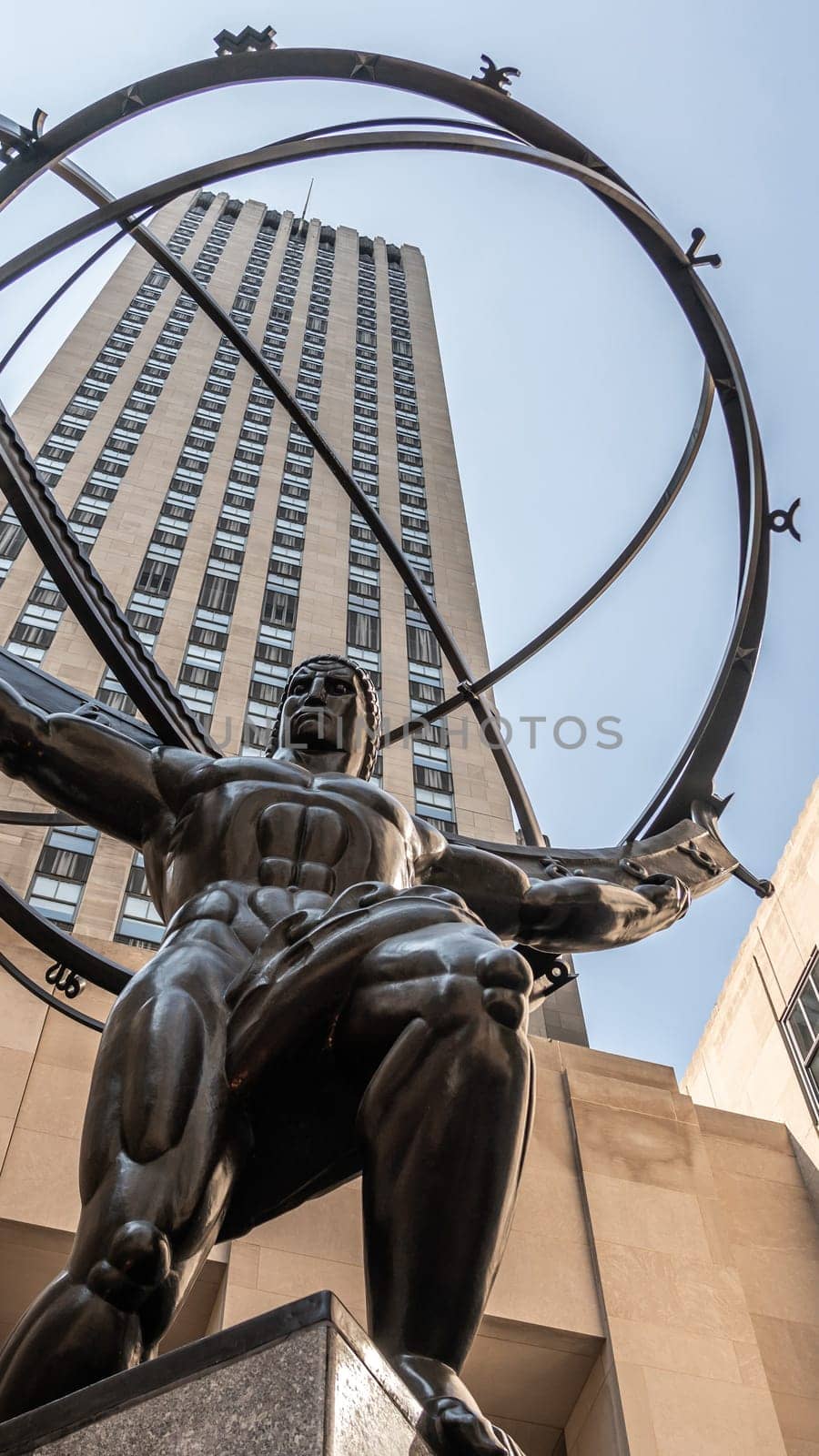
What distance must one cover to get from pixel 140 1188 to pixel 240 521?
133 ft

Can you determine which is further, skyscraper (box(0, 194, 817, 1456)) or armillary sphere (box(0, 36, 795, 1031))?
skyscraper (box(0, 194, 817, 1456))

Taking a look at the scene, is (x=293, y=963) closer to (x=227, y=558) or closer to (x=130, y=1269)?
(x=130, y=1269)

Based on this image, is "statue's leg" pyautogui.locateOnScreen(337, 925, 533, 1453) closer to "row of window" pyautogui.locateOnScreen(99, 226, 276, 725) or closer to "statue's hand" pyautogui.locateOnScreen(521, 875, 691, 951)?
"statue's hand" pyautogui.locateOnScreen(521, 875, 691, 951)

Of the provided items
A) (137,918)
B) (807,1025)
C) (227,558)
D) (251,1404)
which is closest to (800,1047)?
(807,1025)

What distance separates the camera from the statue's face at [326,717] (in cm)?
531

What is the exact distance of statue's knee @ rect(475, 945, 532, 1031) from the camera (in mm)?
3242

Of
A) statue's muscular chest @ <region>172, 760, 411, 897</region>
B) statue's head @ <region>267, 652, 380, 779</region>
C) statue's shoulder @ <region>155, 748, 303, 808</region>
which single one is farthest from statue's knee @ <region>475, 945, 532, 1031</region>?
statue's head @ <region>267, 652, 380, 779</region>

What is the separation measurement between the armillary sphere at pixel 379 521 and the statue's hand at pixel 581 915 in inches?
11.5

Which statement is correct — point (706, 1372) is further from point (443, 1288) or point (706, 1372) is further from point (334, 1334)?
point (334, 1334)

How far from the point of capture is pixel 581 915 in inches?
209

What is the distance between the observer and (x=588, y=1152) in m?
9.92

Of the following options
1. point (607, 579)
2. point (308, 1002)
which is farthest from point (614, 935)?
point (607, 579)

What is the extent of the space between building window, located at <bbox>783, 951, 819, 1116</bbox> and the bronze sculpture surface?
42.7 feet

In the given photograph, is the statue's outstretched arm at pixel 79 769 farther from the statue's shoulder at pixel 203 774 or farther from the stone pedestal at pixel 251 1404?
the stone pedestal at pixel 251 1404
